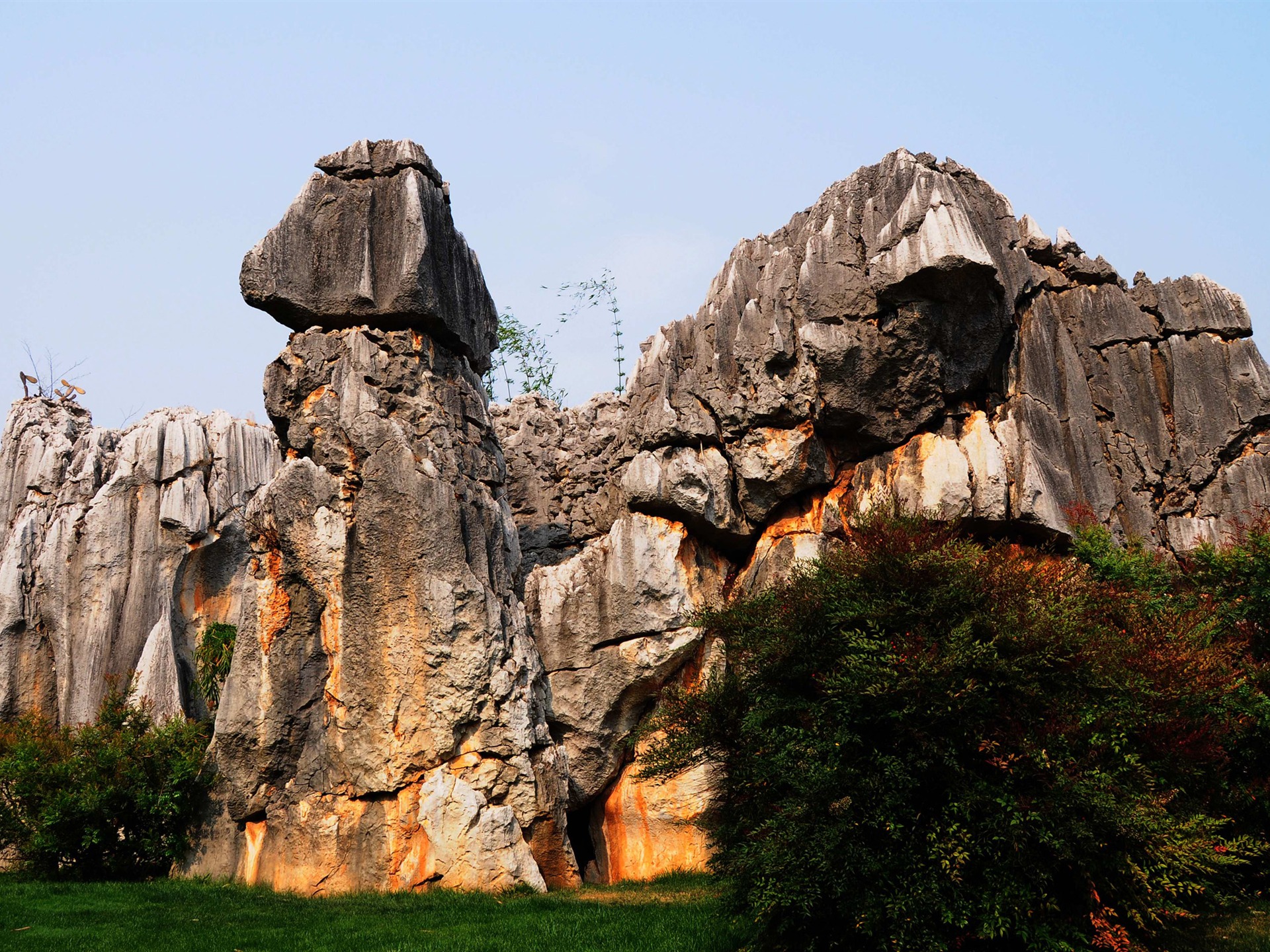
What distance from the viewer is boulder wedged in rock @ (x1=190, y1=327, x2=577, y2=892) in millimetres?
17797

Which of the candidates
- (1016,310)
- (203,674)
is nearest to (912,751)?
(1016,310)

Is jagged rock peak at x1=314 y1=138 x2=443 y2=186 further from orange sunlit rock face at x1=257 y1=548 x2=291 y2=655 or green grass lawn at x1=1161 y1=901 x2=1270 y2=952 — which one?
green grass lawn at x1=1161 y1=901 x2=1270 y2=952

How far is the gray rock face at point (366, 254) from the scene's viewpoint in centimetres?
1973

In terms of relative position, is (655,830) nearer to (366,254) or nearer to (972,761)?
(972,761)

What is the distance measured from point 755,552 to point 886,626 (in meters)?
10.0

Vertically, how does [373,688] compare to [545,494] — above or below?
below

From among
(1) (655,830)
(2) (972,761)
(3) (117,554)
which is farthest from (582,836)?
(3) (117,554)

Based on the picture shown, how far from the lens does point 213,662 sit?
23.6 metres

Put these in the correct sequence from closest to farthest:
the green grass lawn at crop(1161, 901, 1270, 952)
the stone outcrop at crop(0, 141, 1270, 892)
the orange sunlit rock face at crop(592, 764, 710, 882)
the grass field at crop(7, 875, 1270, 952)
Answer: the green grass lawn at crop(1161, 901, 1270, 952) → the grass field at crop(7, 875, 1270, 952) → the stone outcrop at crop(0, 141, 1270, 892) → the orange sunlit rock face at crop(592, 764, 710, 882)

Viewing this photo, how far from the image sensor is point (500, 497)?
20.9 metres

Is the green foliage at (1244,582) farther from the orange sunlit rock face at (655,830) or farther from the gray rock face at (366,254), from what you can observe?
the gray rock face at (366,254)

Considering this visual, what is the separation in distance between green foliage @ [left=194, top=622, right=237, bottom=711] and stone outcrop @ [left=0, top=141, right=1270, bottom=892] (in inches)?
122

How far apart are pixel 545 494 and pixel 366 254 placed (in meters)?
7.27

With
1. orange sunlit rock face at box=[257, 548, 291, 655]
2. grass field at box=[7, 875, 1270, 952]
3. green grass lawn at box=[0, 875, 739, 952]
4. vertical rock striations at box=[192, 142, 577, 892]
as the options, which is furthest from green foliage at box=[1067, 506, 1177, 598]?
orange sunlit rock face at box=[257, 548, 291, 655]
